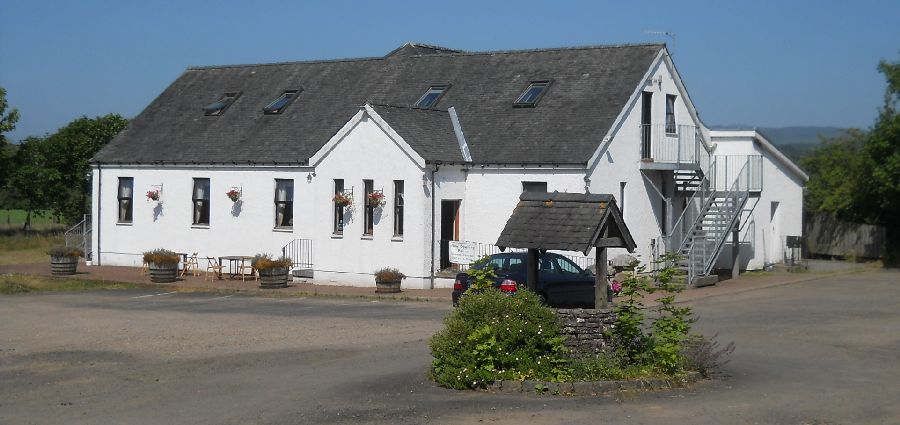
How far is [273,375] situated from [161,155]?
74.1 ft

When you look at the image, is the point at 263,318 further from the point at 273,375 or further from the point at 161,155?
the point at 161,155

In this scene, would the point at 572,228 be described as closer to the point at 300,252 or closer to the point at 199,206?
the point at 300,252

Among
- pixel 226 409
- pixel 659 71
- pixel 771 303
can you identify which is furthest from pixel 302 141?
pixel 226 409

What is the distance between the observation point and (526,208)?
1628cm

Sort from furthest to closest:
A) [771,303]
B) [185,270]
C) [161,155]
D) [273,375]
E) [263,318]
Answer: [161,155]
[185,270]
[771,303]
[263,318]
[273,375]

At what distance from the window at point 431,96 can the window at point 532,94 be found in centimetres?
284

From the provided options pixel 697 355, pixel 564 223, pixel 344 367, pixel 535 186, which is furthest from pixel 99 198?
pixel 697 355

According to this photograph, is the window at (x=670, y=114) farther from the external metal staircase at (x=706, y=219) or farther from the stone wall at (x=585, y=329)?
the stone wall at (x=585, y=329)

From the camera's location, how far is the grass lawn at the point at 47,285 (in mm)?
30625

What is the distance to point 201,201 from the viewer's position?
3600 cm

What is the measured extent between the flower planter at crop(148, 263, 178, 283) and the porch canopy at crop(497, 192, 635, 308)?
1871 cm

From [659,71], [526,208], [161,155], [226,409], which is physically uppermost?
[659,71]

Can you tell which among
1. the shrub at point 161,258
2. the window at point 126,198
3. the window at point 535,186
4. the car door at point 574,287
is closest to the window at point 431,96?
the window at point 535,186

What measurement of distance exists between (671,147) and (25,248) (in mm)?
26902
